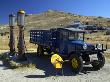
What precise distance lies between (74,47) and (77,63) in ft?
5.33

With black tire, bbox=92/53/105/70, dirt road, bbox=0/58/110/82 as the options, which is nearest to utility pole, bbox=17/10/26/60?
dirt road, bbox=0/58/110/82

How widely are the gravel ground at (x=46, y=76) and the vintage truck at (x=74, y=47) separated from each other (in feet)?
1.93

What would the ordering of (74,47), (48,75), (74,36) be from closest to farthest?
(48,75), (74,47), (74,36)

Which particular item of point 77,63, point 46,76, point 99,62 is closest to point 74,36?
point 99,62

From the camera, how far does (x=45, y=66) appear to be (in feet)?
69.4

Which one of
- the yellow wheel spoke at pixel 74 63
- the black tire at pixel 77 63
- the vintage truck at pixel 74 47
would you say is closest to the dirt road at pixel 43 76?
the black tire at pixel 77 63

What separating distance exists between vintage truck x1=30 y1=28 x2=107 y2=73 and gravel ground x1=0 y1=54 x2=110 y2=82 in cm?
59

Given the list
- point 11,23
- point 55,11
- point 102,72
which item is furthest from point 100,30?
point 102,72

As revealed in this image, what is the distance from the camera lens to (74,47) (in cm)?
1997

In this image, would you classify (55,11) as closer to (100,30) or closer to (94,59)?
(100,30)

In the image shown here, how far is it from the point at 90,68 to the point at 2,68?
5.73 meters

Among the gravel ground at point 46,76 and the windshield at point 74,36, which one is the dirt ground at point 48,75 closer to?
the gravel ground at point 46,76

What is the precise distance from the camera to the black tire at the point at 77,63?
1838cm

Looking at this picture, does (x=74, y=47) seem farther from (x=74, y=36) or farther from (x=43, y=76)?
(x=43, y=76)
